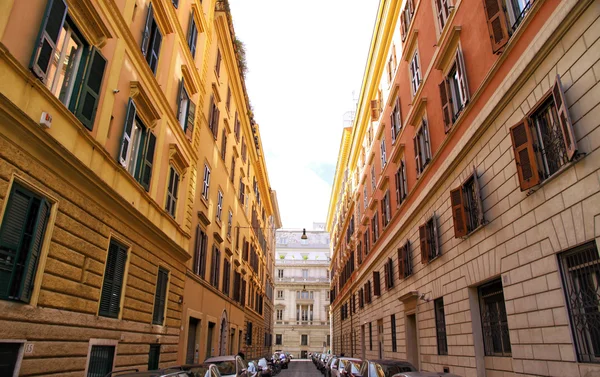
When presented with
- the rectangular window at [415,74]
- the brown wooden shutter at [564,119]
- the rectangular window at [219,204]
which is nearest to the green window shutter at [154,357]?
the rectangular window at [219,204]

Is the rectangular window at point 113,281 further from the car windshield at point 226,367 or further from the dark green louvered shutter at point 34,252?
the car windshield at point 226,367

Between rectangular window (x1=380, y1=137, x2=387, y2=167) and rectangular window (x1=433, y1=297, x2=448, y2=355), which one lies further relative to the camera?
rectangular window (x1=380, y1=137, x2=387, y2=167)

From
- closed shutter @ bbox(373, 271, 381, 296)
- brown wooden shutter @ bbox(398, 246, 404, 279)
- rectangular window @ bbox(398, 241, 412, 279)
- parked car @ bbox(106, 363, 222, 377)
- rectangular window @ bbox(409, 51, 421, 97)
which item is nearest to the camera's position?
parked car @ bbox(106, 363, 222, 377)

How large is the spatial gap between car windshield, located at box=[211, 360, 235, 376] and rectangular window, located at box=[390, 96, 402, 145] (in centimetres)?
1183

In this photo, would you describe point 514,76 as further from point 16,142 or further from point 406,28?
point 406,28

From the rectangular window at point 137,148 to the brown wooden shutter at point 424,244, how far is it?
29.2 feet

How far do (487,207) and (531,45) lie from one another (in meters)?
3.76

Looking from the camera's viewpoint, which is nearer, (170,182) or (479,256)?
(479,256)

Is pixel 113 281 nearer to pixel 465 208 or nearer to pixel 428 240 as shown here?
pixel 465 208

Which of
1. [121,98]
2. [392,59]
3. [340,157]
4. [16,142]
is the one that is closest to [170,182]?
[121,98]

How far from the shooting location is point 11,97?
6.24 metres

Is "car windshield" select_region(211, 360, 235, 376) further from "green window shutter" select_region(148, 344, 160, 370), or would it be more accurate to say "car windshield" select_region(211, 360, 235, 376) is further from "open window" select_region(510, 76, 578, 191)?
"open window" select_region(510, 76, 578, 191)

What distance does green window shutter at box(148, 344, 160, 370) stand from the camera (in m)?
12.2

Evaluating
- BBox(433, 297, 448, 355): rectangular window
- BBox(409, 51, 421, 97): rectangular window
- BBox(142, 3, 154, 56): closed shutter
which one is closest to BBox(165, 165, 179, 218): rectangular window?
BBox(142, 3, 154, 56): closed shutter
